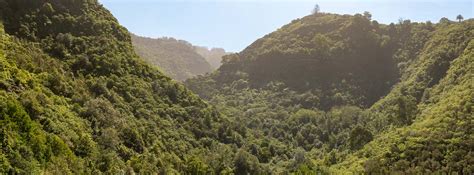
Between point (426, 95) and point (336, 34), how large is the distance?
53554mm

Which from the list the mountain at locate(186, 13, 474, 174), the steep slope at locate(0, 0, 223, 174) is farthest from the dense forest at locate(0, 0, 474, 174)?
the mountain at locate(186, 13, 474, 174)

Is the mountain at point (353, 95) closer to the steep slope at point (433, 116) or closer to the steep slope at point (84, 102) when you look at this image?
the steep slope at point (433, 116)

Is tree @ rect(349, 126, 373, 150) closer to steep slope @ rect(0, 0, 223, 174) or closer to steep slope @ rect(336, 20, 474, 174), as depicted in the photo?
steep slope @ rect(336, 20, 474, 174)

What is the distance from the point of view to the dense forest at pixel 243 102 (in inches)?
2016

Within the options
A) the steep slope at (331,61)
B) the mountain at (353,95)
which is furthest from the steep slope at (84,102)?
the steep slope at (331,61)

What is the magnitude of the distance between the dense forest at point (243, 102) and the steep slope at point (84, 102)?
199 millimetres

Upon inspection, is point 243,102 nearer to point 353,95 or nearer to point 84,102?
point 353,95

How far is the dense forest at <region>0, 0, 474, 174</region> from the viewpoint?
51.2 metres

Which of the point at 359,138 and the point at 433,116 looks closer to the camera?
the point at 433,116

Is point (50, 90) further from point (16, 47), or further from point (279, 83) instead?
point (279, 83)

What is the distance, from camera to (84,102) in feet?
195

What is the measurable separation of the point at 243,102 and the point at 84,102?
73.9 meters

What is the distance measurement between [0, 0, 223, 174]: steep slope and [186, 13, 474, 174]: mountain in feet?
69.2

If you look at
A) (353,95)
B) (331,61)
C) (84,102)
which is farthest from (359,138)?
(84,102)
